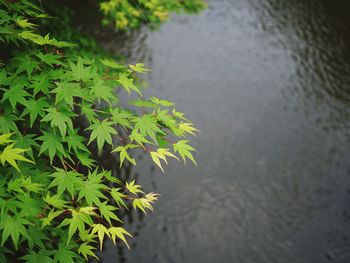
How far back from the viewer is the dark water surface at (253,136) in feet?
20.5

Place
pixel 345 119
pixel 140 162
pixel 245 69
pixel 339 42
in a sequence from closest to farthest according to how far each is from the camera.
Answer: pixel 140 162
pixel 345 119
pixel 245 69
pixel 339 42

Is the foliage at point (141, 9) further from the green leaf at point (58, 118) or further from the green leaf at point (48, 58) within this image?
the green leaf at point (58, 118)

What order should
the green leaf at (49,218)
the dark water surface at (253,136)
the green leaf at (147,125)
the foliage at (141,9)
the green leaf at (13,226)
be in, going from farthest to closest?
the dark water surface at (253,136)
the foliage at (141,9)
the green leaf at (147,125)
the green leaf at (49,218)
the green leaf at (13,226)

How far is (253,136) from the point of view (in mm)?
8336

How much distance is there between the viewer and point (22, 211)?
201 centimetres

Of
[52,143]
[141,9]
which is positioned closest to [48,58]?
[52,143]

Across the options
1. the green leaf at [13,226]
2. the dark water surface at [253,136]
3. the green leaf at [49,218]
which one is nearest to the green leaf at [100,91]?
the green leaf at [49,218]

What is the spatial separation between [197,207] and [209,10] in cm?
918

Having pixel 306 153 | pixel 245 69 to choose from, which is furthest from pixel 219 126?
pixel 245 69

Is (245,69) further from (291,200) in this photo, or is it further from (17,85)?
(17,85)

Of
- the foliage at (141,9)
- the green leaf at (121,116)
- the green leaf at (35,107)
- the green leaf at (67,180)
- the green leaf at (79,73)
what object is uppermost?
the foliage at (141,9)

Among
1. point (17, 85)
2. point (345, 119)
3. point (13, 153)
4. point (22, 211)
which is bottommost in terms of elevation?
point (22, 211)

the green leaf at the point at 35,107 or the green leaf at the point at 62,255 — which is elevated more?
the green leaf at the point at 35,107

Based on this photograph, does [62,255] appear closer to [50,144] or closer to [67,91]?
[50,144]
